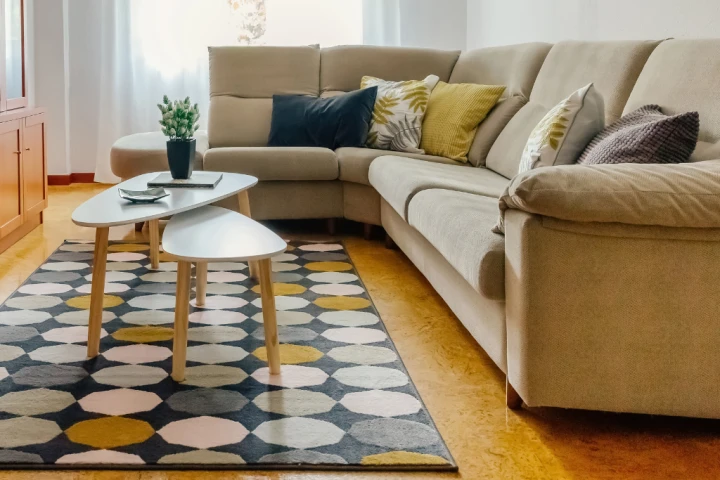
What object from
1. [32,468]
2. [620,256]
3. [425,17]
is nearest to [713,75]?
[620,256]

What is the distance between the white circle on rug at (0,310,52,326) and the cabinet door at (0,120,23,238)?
0.94 m

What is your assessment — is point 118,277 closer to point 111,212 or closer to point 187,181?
point 187,181

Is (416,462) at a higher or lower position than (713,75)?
lower

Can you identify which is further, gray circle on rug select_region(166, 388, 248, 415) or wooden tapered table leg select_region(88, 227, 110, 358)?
wooden tapered table leg select_region(88, 227, 110, 358)

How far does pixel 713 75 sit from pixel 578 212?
854mm

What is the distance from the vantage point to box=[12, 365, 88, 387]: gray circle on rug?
7.64 ft

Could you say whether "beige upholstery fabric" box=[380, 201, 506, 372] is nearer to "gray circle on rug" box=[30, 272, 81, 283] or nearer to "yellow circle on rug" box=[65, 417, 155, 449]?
"yellow circle on rug" box=[65, 417, 155, 449]

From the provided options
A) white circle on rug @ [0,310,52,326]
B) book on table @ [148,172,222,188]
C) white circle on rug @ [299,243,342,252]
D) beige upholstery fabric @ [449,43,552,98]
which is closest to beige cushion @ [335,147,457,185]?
white circle on rug @ [299,243,342,252]

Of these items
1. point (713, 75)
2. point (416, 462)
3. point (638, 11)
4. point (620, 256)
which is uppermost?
point (638, 11)

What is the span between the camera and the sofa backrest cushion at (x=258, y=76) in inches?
189

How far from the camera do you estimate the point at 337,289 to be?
11.1 feet

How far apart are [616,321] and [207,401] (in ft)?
3.26

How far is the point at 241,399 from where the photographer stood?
2.24m

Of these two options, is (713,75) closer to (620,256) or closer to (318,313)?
(620,256)
